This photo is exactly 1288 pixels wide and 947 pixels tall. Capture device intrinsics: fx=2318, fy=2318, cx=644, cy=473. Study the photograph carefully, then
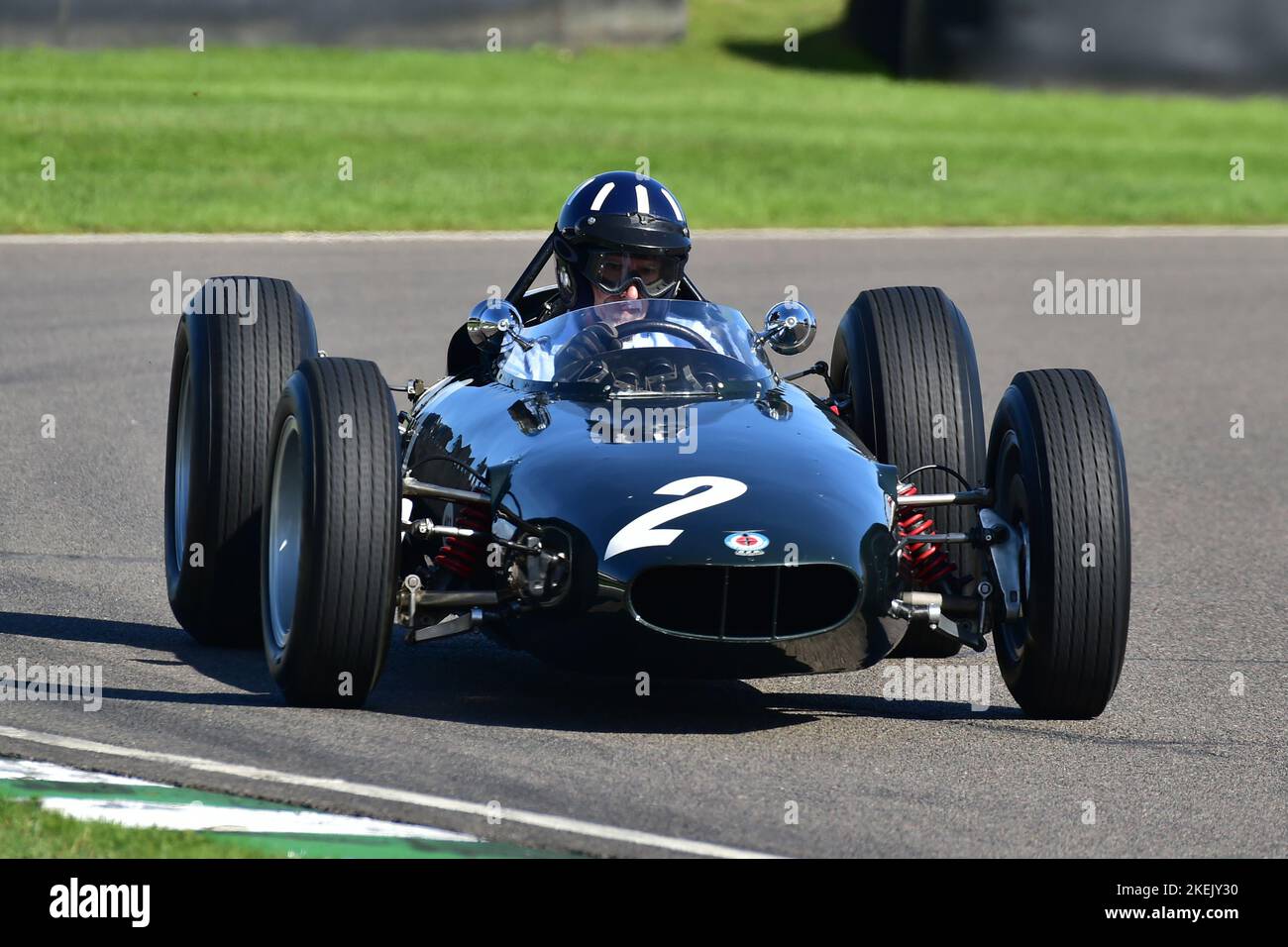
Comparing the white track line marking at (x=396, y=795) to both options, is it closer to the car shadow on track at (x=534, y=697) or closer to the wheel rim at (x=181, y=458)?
the car shadow on track at (x=534, y=697)

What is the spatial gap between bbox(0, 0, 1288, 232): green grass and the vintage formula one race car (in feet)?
44.8

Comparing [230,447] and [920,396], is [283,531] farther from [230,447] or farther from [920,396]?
[920,396]

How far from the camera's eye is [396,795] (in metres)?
6.15

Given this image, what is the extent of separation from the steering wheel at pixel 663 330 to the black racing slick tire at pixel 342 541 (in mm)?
1068

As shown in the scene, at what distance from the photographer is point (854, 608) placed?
21.9ft

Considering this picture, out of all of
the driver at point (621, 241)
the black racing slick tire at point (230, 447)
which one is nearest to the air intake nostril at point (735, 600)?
the driver at point (621, 241)

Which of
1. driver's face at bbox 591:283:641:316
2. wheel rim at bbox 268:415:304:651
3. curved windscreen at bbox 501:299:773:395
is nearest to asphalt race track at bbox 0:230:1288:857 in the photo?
wheel rim at bbox 268:415:304:651

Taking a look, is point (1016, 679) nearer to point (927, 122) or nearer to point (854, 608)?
point (854, 608)

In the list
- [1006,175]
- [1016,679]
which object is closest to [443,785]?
[1016,679]

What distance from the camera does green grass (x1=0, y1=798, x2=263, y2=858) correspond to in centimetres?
563

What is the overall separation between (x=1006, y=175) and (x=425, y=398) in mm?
20799

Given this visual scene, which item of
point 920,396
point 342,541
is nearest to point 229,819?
point 342,541

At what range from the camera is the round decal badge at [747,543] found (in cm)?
648

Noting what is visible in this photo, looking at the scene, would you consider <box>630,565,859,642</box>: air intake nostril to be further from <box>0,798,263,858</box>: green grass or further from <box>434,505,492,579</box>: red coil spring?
<box>0,798,263,858</box>: green grass
